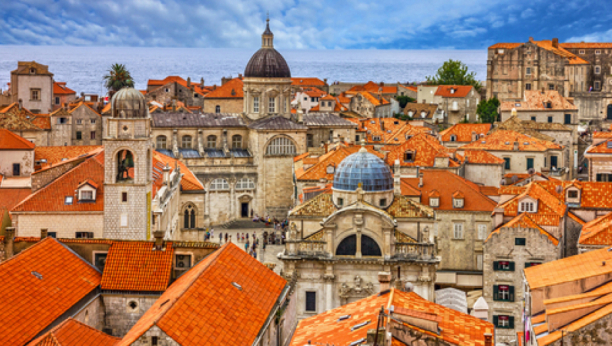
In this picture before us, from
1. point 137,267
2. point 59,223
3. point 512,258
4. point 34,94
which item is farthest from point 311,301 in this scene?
point 34,94

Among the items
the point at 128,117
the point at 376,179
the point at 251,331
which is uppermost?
the point at 128,117

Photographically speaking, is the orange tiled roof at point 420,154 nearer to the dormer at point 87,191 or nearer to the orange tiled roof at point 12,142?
the orange tiled roof at point 12,142

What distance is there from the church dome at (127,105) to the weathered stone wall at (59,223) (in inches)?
221

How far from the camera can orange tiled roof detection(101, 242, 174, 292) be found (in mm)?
34000

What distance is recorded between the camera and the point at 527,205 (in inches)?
2138

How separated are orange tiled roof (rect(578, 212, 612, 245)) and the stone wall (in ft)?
81.9

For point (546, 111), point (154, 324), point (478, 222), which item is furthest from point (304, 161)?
point (154, 324)

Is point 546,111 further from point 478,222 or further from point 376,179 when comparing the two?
point 376,179

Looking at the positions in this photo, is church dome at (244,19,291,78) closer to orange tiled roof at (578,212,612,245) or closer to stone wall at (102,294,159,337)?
orange tiled roof at (578,212,612,245)

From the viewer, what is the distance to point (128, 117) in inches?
1843

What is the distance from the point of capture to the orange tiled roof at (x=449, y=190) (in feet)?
207

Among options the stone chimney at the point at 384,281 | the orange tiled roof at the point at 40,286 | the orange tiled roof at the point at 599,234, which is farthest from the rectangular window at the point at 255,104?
the stone chimney at the point at 384,281

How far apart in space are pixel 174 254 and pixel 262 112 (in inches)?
Answer: 2095

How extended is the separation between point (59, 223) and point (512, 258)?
2503 cm
